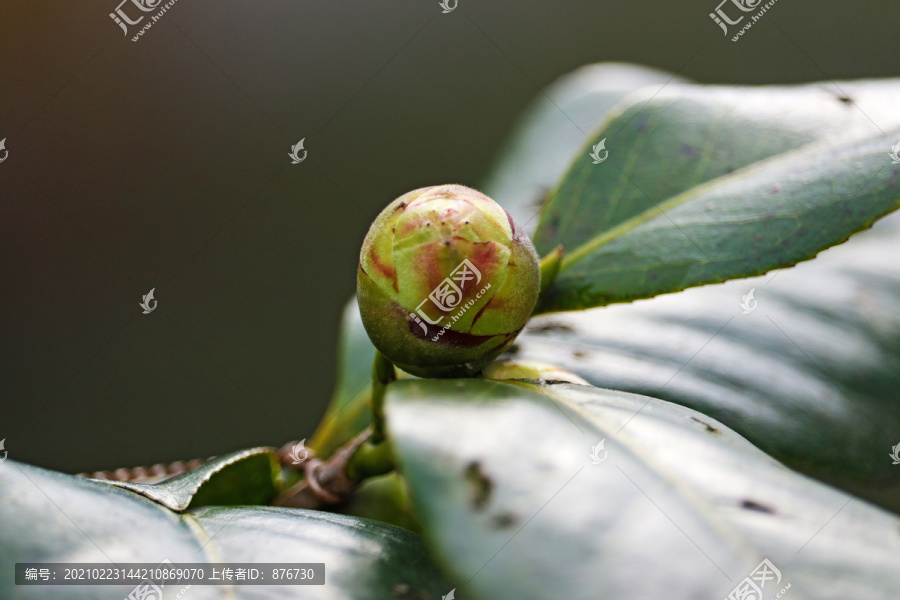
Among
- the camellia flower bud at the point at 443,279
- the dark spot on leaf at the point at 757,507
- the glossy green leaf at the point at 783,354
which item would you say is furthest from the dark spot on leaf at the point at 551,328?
the dark spot on leaf at the point at 757,507

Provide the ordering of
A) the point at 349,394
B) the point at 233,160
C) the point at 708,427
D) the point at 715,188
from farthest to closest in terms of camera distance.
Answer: the point at 233,160 < the point at 349,394 < the point at 715,188 < the point at 708,427

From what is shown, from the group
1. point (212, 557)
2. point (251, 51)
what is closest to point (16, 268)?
point (251, 51)

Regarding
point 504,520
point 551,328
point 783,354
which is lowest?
point 783,354

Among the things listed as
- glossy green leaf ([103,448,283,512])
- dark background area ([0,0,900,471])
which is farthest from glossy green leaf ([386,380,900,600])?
dark background area ([0,0,900,471])

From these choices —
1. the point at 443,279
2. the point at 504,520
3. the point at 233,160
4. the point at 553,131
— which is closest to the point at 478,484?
the point at 504,520

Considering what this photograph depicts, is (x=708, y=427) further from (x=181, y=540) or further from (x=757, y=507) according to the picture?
(x=181, y=540)

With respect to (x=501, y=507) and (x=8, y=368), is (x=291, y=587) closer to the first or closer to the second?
(x=501, y=507)
